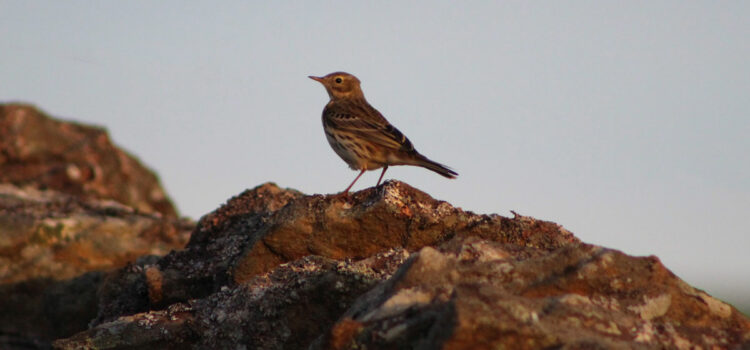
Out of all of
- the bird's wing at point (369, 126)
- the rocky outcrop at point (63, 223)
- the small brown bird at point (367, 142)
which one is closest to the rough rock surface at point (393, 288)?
the rocky outcrop at point (63, 223)

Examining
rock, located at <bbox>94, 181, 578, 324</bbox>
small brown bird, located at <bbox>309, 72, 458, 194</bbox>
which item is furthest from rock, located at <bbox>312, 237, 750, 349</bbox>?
small brown bird, located at <bbox>309, 72, 458, 194</bbox>

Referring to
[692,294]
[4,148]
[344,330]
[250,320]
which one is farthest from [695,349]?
[4,148]

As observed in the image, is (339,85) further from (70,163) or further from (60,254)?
(70,163)

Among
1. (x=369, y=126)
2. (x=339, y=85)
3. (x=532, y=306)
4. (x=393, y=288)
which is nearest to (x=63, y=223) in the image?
(x=369, y=126)

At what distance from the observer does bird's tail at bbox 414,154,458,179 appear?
10.4 m

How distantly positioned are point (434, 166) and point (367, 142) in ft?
3.27

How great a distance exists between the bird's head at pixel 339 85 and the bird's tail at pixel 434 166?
263 cm

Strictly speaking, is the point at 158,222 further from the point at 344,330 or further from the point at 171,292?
the point at 344,330

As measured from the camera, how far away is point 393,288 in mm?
4488

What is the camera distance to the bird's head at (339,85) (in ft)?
42.4

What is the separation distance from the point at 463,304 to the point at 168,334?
2.90 meters

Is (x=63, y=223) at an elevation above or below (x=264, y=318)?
above

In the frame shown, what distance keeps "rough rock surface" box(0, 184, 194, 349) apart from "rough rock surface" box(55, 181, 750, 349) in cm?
144

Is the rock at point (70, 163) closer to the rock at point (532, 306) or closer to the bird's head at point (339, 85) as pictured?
the bird's head at point (339, 85)
